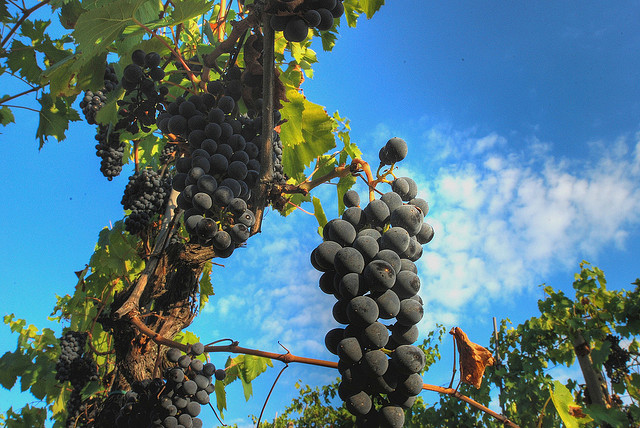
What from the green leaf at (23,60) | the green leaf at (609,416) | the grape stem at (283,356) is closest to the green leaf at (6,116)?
the green leaf at (23,60)

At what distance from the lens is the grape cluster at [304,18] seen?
142 centimetres

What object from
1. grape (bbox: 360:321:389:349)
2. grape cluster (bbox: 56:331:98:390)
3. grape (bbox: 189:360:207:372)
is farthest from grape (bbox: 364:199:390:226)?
grape cluster (bbox: 56:331:98:390)

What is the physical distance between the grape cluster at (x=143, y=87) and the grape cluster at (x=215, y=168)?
0.11 m

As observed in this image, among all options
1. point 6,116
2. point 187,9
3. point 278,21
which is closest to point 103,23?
point 187,9

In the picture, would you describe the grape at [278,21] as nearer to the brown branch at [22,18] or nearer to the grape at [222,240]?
the grape at [222,240]

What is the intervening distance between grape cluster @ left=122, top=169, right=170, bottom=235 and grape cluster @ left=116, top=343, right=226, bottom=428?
147 cm

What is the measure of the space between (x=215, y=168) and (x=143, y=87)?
69 cm

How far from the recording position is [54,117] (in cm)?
315

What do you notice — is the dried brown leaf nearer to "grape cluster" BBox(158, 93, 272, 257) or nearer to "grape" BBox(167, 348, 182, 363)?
"grape cluster" BBox(158, 93, 272, 257)

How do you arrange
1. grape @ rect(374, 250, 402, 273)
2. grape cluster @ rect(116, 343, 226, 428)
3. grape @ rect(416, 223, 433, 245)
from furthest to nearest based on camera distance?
grape cluster @ rect(116, 343, 226, 428), grape @ rect(416, 223, 433, 245), grape @ rect(374, 250, 402, 273)

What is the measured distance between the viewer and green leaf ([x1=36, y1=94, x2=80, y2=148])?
10.2 ft

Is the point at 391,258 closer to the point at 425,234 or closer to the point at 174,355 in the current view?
the point at 425,234

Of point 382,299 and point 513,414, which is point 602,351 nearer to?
point 513,414

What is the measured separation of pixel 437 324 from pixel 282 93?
6562mm
